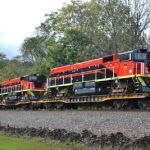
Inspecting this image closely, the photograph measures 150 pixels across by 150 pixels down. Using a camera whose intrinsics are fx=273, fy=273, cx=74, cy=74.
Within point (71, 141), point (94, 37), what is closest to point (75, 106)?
point (94, 37)

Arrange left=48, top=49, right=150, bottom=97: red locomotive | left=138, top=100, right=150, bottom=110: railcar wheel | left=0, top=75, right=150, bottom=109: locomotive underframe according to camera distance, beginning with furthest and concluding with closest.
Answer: left=48, top=49, right=150, bottom=97: red locomotive, left=0, top=75, right=150, bottom=109: locomotive underframe, left=138, top=100, right=150, bottom=110: railcar wheel

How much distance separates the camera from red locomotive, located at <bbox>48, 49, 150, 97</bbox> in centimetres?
1556

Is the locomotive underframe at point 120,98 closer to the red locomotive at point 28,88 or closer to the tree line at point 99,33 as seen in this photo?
the red locomotive at point 28,88

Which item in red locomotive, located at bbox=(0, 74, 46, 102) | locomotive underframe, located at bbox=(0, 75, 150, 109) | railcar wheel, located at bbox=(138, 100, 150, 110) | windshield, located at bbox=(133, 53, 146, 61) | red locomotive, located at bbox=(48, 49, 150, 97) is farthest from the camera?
red locomotive, located at bbox=(0, 74, 46, 102)

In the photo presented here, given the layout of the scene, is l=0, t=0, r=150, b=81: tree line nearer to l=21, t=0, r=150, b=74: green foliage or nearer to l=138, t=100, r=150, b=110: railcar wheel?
l=21, t=0, r=150, b=74: green foliage

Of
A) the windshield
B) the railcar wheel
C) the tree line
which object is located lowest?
the railcar wheel

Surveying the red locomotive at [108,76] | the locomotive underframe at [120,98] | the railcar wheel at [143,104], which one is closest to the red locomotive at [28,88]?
the red locomotive at [108,76]

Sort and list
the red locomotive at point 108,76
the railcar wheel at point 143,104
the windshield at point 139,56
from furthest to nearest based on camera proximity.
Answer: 1. the windshield at point 139,56
2. the red locomotive at point 108,76
3. the railcar wheel at point 143,104

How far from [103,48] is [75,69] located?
12.2 meters

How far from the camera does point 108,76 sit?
58.4ft

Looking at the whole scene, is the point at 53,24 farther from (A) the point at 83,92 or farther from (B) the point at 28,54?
(A) the point at 83,92

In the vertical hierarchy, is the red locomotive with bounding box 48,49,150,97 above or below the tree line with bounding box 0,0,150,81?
below

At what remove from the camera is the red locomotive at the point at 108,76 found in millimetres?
15562

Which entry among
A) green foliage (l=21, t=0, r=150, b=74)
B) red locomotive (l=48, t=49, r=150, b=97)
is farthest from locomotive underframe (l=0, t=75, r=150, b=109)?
green foliage (l=21, t=0, r=150, b=74)
